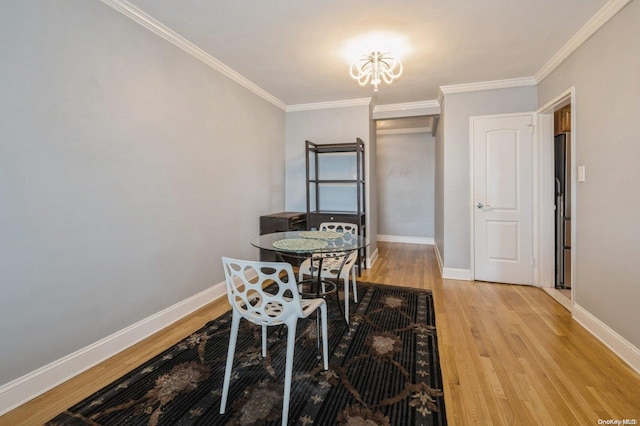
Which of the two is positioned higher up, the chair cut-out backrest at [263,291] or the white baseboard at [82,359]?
the chair cut-out backrest at [263,291]

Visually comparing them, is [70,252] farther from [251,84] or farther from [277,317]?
[251,84]

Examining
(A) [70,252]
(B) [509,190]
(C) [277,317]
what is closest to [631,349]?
(B) [509,190]

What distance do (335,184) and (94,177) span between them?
3094mm

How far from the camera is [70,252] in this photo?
5.84 ft

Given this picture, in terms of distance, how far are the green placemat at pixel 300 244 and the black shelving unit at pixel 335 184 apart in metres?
1.70

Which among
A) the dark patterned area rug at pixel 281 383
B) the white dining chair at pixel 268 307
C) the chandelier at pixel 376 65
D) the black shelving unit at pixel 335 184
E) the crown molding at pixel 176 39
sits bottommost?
the dark patterned area rug at pixel 281 383

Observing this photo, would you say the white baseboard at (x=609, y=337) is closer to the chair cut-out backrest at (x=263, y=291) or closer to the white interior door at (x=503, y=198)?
the white interior door at (x=503, y=198)

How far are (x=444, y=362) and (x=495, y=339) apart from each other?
0.59 metres

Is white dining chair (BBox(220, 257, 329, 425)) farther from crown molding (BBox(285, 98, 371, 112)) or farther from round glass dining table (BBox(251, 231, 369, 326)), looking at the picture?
crown molding (BBox(285, 98, 371, 112))

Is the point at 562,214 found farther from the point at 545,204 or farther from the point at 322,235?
the point at 322,235

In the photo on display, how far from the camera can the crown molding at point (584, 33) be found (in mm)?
2002

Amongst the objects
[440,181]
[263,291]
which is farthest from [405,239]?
[263,291]

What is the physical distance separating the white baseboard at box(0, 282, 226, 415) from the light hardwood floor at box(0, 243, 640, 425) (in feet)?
0.16

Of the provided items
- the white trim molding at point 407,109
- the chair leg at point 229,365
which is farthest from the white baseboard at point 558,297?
the chair leg at point 229,365
